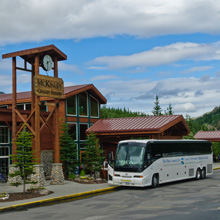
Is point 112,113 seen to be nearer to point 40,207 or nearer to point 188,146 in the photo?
point 188,146

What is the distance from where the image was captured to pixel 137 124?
31.0 m

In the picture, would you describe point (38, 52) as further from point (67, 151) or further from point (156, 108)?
point (156, 108)

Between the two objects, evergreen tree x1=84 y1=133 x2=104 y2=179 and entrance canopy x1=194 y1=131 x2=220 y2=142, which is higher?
entrance canopy x1=194 y1=131 x2=220 y2=142

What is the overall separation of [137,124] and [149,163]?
8.65m

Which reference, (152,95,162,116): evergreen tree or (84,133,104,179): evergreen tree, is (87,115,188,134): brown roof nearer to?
(84,133,104,179): evergreen tree

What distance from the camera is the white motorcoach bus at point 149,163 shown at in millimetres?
22281

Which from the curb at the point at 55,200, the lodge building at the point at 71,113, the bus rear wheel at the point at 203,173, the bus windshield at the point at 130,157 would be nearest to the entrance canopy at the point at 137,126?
the lodge building at the point at 71,113

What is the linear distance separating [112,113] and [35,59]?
65084 mm

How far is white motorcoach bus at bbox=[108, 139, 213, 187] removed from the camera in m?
22.3

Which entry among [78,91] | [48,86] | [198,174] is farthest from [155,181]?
[78,91]

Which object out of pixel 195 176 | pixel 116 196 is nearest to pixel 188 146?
pixel 195 176

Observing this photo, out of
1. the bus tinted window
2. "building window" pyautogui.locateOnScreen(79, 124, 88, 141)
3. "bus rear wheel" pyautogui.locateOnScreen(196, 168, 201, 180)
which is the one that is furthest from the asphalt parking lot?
"building window" pyautogui.locateOnScreen(79, 124, 88, 141)

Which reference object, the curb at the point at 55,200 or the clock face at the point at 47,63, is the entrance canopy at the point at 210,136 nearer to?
the curb at the point at 55,200

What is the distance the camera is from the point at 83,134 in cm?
3384
